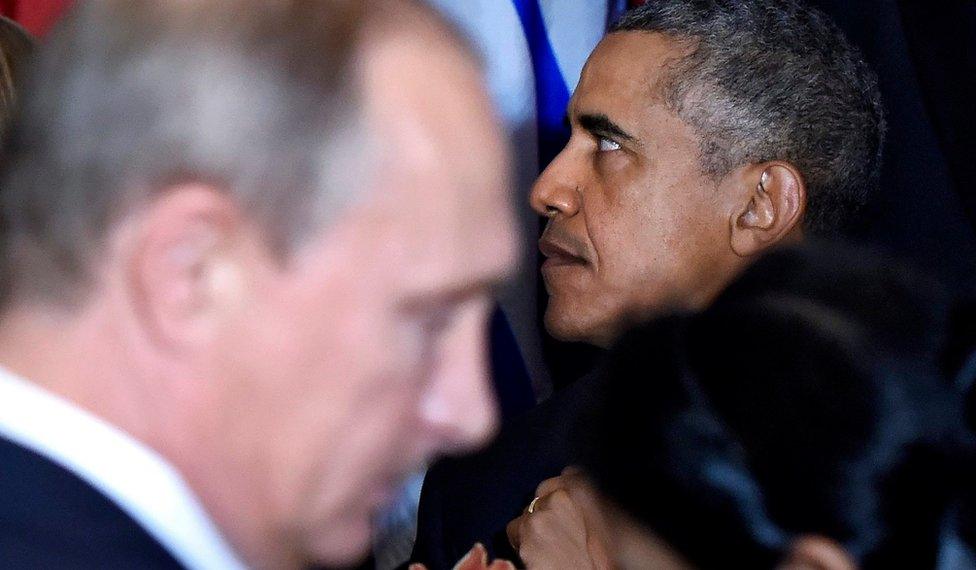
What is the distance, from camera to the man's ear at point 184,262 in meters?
0.51

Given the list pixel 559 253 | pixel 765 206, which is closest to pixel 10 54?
pixel 559 253

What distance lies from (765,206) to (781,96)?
0.44 feet

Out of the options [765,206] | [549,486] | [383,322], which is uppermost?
[383,322]

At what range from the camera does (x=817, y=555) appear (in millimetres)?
584

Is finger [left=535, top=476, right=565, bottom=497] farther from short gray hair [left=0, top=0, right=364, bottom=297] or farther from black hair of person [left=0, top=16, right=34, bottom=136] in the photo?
short gray hair [left=0, top=0, right=364, bottom=297]

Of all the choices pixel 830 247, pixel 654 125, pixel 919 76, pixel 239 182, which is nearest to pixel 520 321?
pixel 654 125

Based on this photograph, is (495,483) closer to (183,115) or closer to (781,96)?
(781,96)

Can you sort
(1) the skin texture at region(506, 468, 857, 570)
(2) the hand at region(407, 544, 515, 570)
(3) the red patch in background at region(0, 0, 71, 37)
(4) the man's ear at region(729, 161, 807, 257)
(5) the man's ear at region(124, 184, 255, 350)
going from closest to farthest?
1. (5) the man's ear at region(124, 184, 255, 350)
2. (1) the skin texture at region(506, 468, 857, 570)
3. (2) the hand at region(407, 544, 515, 570)
4. (4) the man's ear at region(729, 161, 807, 257)
5. (3) the red patch in background at region(0, 0, 71, 37)

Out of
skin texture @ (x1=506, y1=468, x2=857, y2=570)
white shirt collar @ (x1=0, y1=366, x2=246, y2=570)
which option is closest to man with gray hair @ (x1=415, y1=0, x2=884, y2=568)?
skin texture @ (x1=506, y1=468, x2=857, y2=570)

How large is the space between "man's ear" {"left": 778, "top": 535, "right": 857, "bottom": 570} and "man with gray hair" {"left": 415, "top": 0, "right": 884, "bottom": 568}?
0.90 metres

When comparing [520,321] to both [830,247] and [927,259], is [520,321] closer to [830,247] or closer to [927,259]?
[927,259]

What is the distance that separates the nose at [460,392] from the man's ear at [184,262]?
0.11 meters

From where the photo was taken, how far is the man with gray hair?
1531mm

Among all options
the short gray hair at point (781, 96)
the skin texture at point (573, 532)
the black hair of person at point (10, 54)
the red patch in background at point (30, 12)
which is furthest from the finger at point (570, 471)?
the red patch in background at point (30, 12)
